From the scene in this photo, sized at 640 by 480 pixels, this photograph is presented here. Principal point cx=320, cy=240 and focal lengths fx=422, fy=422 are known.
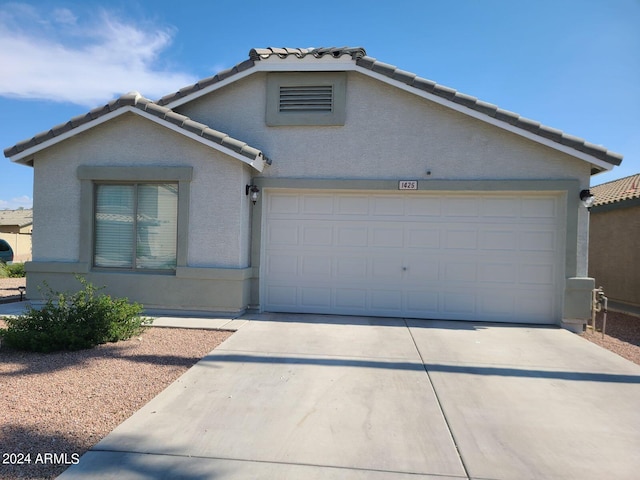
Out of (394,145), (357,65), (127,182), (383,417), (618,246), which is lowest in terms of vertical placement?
(383,417)

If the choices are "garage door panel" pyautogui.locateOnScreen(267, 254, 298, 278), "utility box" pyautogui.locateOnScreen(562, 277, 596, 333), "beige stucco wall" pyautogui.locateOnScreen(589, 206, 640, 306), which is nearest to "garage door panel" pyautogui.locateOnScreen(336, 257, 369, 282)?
"garage door panel" pyautogui.locateOnScreen(267, 254, 298, 278)

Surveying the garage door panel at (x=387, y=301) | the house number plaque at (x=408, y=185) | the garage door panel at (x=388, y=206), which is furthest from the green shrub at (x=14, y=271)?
the house number plaque at (x=408, y=185)

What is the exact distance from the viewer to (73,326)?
579 cm

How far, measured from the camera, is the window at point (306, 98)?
Result: 8.59 m

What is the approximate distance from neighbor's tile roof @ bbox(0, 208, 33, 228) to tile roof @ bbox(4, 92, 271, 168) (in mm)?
28600

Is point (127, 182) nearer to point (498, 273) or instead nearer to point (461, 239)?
point (461, 239)

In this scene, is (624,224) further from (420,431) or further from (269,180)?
(420,431)

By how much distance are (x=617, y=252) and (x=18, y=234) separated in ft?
121

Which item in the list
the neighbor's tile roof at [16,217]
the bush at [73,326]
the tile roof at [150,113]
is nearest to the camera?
the bush at [73,326]

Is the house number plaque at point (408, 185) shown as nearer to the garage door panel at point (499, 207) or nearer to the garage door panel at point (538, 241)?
the garage door panel at point (499, 207)

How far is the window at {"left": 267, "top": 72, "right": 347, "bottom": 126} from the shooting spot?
8586 mm

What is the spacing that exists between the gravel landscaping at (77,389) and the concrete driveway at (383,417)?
0.21 metres

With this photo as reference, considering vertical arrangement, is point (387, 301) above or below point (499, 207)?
below

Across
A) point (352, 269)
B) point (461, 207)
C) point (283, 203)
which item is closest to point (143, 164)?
point (283, 203)
